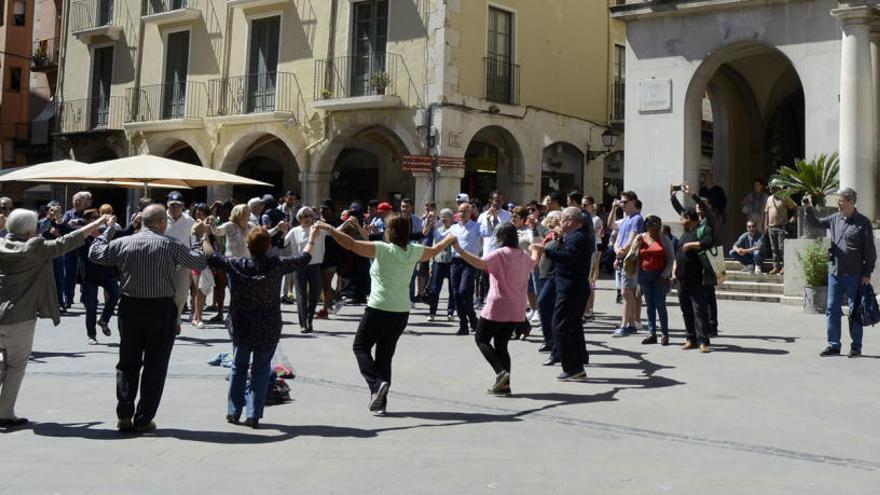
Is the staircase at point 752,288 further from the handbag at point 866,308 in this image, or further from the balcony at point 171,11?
the balcony at point 171,11

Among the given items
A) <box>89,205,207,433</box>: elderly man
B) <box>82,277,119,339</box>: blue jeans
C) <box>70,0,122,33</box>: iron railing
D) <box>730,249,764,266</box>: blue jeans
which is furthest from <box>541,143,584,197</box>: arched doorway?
<box>89,205,207,433</box>: elderly man

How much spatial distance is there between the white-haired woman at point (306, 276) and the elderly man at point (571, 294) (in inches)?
171

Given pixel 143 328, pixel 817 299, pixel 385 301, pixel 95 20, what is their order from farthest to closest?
1. pixel 95 20
2. pixel 817 299
3. pixel 385 301
4. pixel 143 328

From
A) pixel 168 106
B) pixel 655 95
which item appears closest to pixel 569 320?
pixel 655 95

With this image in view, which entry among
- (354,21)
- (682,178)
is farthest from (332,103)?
(682,178)

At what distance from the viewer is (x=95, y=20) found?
31797mm

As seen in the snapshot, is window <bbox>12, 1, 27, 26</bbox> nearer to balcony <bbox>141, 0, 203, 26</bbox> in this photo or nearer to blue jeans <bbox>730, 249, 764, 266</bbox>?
balcony <bbox>141, 0, 203, 26</bbox>

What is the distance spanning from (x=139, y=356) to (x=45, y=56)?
33962 mm

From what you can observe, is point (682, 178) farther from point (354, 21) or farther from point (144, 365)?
point (144, 365)

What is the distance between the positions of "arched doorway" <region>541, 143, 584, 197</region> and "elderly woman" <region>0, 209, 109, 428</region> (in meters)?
21.3

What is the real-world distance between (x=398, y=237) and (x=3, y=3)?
3973 cm

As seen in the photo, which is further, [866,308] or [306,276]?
[306,276]

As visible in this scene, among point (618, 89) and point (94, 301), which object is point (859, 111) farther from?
point (618, 89)

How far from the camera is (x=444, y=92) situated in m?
23.6
